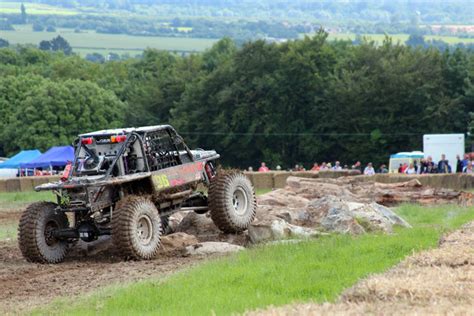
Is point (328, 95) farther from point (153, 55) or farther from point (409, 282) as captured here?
point (409, 282)

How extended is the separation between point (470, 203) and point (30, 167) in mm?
39396

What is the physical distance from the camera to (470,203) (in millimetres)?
29531

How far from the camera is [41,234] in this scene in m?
20.6

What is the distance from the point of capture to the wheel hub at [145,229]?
20.3 meters

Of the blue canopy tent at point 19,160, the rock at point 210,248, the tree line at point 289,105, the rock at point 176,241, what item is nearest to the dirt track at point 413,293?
the rock at point 210,248

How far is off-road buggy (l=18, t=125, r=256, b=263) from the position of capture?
2028cm

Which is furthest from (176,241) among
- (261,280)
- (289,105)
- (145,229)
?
(289,105)

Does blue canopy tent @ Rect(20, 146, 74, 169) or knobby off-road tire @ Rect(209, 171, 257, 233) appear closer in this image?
knobby off-road tire @ Rect(209, 171, 257, 233)

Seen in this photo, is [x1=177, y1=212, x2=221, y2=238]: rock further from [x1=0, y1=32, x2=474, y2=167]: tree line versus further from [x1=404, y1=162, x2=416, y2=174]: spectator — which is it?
[x1=0, y1=32, x2=474, y2=167]: tree line

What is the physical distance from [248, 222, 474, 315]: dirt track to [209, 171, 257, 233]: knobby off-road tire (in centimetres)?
840

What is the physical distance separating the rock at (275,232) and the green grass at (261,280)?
0.88 m

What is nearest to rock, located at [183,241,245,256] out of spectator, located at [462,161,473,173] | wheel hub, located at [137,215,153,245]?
wheel hub, located at [137,215,153,245]

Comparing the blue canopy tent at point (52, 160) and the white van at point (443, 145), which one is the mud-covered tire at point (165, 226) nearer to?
the white van at point (443, 145)

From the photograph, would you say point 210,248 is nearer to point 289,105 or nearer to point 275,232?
point 275,232
